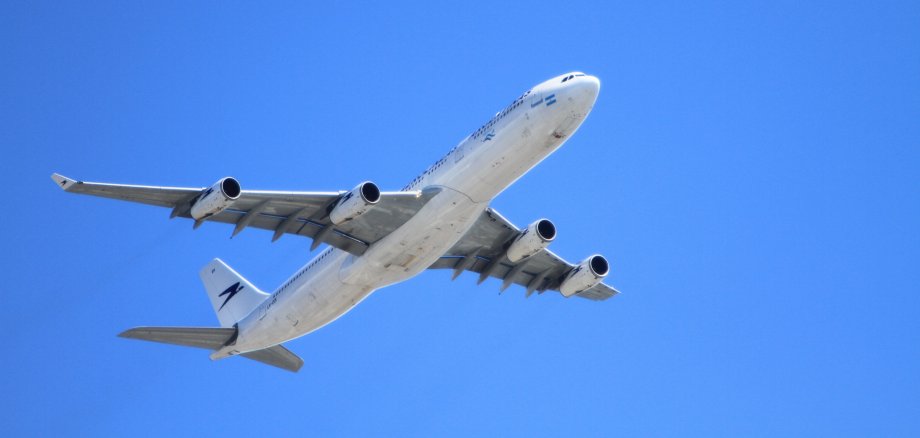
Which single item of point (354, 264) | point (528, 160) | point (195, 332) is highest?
point (528, 160)

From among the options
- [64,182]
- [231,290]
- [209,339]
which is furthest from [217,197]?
[231,290]

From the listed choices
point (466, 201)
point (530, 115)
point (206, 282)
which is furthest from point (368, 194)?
point (206, 282)

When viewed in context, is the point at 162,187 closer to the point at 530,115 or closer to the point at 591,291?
the point at 530,115

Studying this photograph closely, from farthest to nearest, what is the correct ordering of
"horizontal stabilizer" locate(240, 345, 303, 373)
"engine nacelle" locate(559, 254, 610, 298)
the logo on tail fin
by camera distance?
1. the logo on tail fin
2. "horizontal stabilizer" locate(240, 345, 303, 373)
3. "engine nacelle" locate(559, 254, 610, 298)

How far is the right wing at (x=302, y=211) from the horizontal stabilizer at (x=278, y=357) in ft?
28.4

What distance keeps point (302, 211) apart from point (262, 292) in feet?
35.6

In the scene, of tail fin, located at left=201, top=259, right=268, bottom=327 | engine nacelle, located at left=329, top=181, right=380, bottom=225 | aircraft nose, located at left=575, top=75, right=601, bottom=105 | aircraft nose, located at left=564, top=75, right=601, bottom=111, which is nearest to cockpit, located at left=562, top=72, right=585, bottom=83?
aircraft nose, located at left=564, top=75, right=601, bottom=111

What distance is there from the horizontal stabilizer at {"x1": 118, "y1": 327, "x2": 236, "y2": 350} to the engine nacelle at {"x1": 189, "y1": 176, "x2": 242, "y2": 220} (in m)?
8.57

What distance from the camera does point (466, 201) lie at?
44.8 m

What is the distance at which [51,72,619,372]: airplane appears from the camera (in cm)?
4319

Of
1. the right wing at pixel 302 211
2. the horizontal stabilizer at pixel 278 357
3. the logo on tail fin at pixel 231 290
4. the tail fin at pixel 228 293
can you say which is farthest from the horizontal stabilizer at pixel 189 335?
the right wing at pixel 302 211

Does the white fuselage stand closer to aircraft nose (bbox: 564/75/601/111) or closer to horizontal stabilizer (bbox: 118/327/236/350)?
aircraft nose (bbox: 564/75/601/111)

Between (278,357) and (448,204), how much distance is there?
14299 mm

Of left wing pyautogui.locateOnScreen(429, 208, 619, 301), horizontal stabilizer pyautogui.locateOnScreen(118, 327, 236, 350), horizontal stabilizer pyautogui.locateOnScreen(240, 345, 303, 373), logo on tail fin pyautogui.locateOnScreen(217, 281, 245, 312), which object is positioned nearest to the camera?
horizontal stabilizer pyautogui.locateOnScreen(118, 327, 236, 350)
